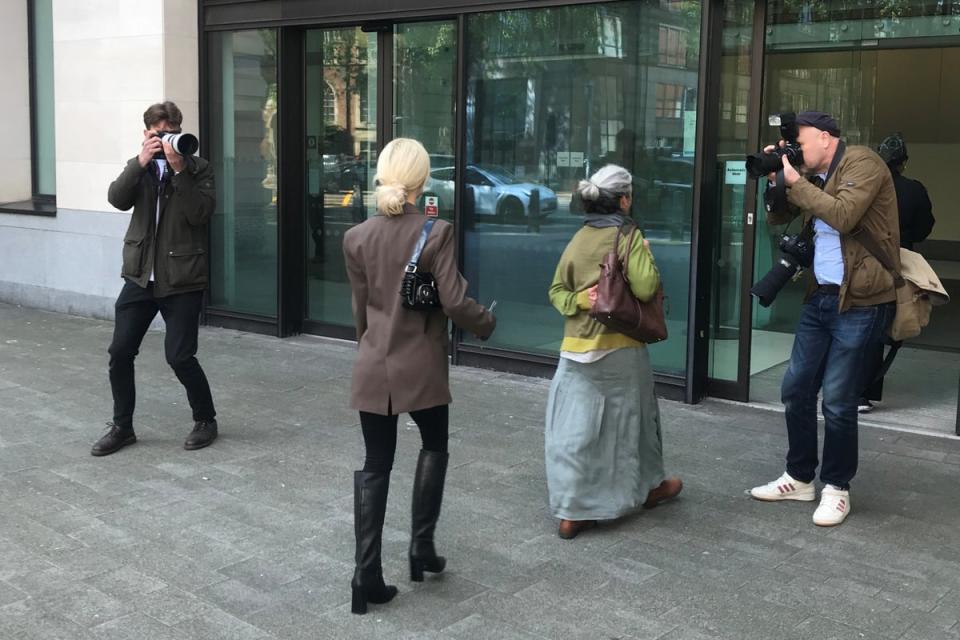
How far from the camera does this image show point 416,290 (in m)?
3.97

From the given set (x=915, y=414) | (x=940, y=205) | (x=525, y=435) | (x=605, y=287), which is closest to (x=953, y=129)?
(x=940, y=205)

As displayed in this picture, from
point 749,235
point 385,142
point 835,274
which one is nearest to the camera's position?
point 835,274

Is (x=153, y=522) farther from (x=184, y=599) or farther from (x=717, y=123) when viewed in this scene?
(x=717, y=123)

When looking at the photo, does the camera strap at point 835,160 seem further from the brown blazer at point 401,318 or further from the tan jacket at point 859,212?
the brown blazer at point 401,318

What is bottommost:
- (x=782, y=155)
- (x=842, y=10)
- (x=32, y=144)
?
(x=782, y=155)

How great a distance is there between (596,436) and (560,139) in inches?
145

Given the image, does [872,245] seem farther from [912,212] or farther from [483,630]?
[912,212]

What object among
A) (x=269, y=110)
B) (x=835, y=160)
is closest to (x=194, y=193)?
(x=835, y=160)

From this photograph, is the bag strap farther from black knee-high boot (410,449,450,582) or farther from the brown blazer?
black knee-high boot (410,449,450,582)

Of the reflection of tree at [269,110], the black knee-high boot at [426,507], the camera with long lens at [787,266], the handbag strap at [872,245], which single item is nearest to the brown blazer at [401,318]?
the black knee-high boot at [426,507]

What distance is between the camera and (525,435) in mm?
6680

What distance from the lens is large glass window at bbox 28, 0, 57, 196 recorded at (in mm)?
12133

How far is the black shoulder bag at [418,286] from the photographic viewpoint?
397 cm

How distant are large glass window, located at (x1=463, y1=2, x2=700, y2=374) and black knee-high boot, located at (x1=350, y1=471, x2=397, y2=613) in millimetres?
3983
